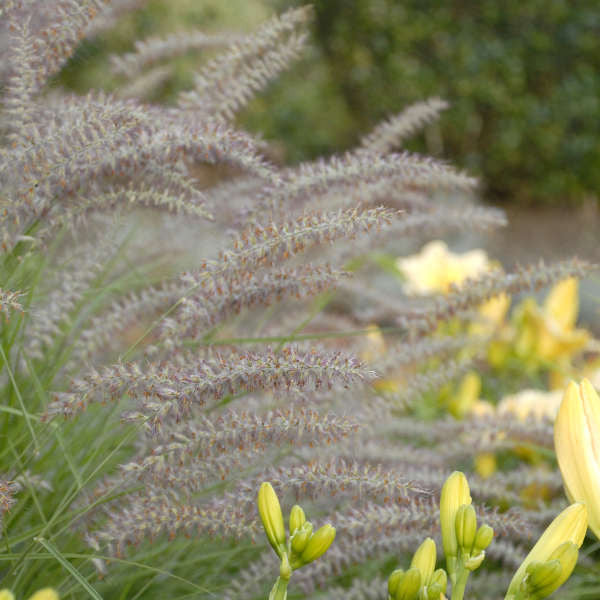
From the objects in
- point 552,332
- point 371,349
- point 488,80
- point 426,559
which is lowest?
point 488,80

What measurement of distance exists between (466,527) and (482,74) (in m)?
5.75

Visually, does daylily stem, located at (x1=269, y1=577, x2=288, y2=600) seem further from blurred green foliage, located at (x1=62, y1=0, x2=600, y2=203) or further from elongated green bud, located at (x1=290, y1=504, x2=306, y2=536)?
blurred green foliage, located at (x1=62, y1=0, x2=600, y2=203)

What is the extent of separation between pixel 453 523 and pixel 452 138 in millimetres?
6157

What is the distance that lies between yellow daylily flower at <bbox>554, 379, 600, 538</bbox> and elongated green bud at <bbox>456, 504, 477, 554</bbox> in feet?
0.51

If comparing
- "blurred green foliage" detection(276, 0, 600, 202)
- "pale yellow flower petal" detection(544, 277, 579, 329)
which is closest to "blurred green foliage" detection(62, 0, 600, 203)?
"blurred green foliage" detection(276, 0, 600, 202)

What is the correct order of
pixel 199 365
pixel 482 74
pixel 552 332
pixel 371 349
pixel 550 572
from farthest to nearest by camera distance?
pixel 482 74
pixel 552 332
pixel 371 349
pixel 199 365
pixel 550 572

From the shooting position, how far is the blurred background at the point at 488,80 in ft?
19.8

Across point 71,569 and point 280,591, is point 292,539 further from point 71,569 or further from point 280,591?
point 71,569

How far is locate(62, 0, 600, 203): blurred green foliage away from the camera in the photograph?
6031 mm

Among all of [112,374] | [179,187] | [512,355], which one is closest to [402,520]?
[112,374]

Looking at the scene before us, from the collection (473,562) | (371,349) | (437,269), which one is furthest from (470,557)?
(437,269)

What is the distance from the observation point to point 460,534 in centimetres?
70

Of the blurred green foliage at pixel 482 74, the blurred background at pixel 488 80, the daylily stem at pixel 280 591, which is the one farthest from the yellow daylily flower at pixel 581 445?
the blurred green foliage at pixel 482 74

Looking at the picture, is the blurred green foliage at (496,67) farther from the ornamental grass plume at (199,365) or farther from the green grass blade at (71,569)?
the green grass blade at (71,569)
